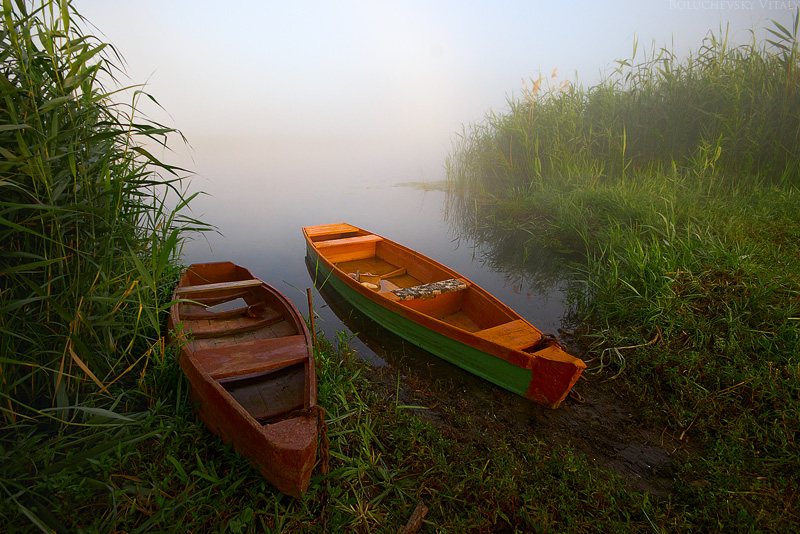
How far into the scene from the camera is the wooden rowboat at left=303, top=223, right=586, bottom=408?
3578 mm

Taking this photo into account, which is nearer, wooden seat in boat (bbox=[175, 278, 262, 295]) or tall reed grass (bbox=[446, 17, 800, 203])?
wooden seat in boat (bbox=[175, 278, 262, 295])

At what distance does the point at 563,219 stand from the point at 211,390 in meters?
6.74

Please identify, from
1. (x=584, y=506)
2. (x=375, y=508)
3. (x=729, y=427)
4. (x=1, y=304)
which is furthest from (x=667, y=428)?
(x=1, y=304)

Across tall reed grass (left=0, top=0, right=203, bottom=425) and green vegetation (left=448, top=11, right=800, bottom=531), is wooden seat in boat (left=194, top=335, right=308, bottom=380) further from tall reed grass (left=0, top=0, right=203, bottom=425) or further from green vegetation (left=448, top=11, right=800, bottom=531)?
green vegetation (left=448, top=11, right=800, bottom=531)

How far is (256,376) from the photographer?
3.30m

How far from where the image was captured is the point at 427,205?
13195 millimetres

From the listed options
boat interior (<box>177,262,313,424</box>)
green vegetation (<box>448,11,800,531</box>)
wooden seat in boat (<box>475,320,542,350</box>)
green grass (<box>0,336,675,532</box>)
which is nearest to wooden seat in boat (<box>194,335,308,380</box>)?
boat interior (<box>177,262,313,424</box>)

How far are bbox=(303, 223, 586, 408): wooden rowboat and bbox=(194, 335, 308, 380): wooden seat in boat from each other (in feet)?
5.01

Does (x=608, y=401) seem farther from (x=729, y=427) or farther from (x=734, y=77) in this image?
(x=734, y=77)

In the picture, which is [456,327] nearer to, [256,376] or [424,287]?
[424,287]

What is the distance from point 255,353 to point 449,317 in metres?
2.61

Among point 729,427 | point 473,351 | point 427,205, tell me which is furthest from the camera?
point 427,205

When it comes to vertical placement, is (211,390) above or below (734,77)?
below

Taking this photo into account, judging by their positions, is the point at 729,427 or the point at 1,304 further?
the point at 729,427
